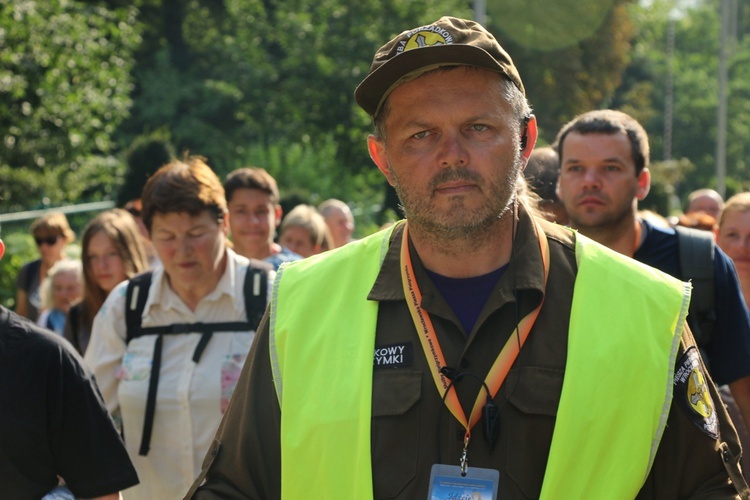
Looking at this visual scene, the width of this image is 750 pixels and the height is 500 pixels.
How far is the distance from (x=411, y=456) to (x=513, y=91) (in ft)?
3.39

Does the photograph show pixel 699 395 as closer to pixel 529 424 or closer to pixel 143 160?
pixel 529 424

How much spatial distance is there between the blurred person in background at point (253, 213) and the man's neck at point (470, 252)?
4.46 meters

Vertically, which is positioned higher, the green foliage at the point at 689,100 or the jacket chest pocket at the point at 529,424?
the green foliage at the point at 689,100

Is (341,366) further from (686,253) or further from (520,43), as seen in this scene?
(520,43)

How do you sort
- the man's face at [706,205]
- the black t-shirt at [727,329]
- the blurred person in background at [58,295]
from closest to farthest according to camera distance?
the black t-shirt at [727,329]
the blurred person in background at [58,295]
the man's face at [706,205]

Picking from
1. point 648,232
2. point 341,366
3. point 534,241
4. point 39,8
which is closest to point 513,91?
point 534,241

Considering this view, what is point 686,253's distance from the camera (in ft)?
15.7

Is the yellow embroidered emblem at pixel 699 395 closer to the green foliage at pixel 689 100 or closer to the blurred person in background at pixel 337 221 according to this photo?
the blurred person in background at pixel 337 221

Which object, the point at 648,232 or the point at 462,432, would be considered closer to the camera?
the point at 462,432

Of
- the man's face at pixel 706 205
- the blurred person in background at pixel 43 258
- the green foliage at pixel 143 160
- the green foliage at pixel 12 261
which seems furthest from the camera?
the green foliage at pixel 143 160

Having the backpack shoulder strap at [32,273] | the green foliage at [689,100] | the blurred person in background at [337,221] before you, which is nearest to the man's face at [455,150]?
the backpack shoulder strap at [32,273]

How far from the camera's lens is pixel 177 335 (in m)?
5.38

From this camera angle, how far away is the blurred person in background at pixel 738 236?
6277mm

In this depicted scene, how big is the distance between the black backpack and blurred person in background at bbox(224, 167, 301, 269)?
81.3 inches
